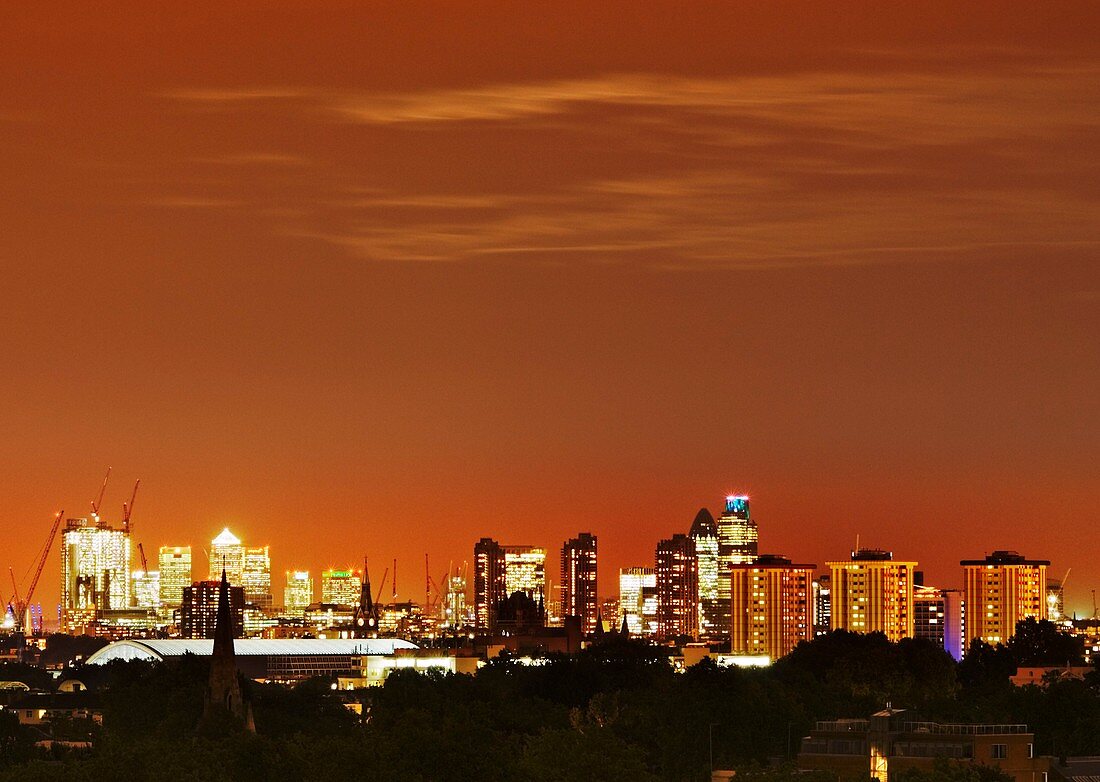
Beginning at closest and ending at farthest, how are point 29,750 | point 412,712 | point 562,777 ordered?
point 562,777, point 412,712, point 29,750

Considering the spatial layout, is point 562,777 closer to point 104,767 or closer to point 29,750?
point 104,767

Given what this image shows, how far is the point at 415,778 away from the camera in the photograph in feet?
434

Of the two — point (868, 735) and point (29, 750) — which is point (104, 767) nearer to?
point (868, 735)

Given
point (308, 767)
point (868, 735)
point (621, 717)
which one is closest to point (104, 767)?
point (308, 767)

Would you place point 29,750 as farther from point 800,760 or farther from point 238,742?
A: point 800,760

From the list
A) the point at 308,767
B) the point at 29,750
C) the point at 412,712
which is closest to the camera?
the point at 308,767

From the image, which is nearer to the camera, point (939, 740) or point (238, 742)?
point (939, 740)

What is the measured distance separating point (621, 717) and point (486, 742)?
47008 millimetres

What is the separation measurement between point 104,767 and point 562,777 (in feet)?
71.3

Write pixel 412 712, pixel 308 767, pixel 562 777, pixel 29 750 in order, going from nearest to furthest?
1. pixel 562 777
2. pixel 308 767
3. pixel 412 712
4. pixel 29 750

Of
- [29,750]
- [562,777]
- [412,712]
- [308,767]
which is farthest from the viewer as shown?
[29,750]

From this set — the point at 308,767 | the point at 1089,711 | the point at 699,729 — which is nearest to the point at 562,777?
the point at 308,767

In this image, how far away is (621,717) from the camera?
19975 centimetres

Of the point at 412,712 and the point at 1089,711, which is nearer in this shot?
the point at 412,712
